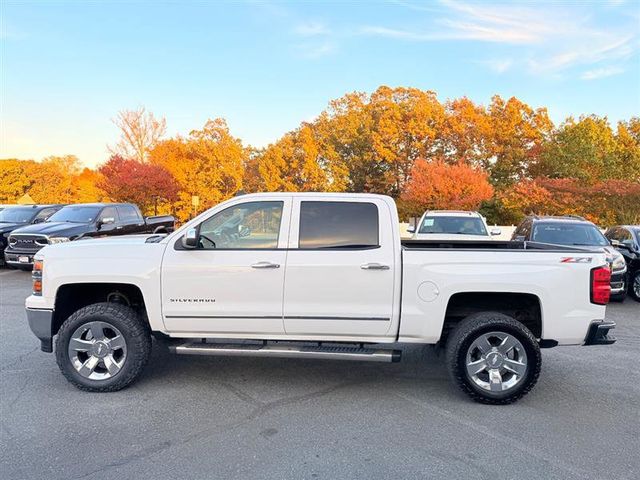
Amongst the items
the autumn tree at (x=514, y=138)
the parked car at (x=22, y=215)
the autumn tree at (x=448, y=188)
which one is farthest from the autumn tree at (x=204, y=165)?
the autumn tree at (x=514, y=138)

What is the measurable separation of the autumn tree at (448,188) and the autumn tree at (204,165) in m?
11.6

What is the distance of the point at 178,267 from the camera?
4441 millimetres

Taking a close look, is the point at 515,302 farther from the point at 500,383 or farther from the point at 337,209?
the point at 337,209

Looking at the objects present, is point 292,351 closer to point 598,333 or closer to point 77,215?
point 598,333

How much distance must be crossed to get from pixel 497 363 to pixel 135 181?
2533 centimetres

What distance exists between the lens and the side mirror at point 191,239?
4.39 metres

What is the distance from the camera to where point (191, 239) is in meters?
4.38

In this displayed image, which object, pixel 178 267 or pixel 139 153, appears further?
pixel 139 153

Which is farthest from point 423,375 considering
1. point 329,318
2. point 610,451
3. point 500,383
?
point 610,451

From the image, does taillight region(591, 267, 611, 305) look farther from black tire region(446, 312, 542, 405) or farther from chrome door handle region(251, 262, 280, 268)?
chrome door handle region(251, 262, 280, 268)

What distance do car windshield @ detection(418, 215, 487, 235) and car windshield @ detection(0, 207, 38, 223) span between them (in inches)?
456

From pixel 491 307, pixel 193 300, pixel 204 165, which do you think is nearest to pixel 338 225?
pixel 193 300

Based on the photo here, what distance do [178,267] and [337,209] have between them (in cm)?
160

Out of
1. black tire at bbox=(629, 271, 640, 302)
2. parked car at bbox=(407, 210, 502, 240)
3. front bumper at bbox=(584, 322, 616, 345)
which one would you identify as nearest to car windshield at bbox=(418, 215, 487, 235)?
parked car at bbox=(407, 210, 502, 240)
